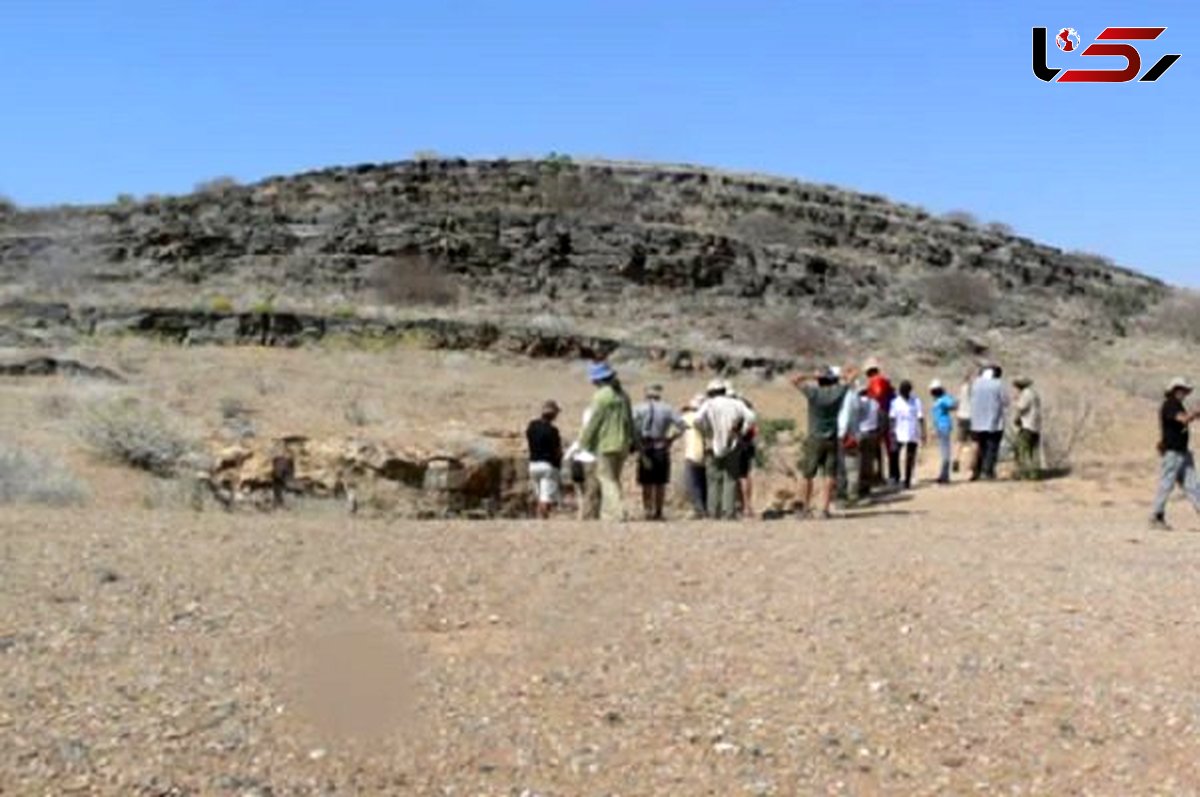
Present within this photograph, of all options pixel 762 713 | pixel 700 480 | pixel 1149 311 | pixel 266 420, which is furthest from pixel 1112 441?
pixel 1149 311

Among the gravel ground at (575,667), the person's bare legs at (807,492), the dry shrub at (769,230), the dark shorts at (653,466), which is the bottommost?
the gravel ground at (575,667)

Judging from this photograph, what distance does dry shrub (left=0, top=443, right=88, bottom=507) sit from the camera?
39.9ft

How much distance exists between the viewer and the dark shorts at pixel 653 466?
1324cm

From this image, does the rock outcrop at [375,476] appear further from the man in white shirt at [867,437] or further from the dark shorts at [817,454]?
the man in white shirt at [867,437]

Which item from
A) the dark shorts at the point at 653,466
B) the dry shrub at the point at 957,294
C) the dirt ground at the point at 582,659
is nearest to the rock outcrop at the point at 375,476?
the dark shorts at the point at 653,466

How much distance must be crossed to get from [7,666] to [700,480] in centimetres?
808

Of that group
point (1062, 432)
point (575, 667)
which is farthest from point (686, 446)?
point (1062, 432)

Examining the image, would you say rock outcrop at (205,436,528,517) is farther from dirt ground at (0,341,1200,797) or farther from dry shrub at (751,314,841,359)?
dry shrub at (751,314,841,359)

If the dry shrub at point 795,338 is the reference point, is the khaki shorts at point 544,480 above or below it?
below

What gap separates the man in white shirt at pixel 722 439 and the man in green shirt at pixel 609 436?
818 millimetres

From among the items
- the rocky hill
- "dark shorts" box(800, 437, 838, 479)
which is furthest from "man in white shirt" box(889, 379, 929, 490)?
the rocky hill

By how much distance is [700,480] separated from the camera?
13.8 metres

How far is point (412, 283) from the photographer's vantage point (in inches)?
1660

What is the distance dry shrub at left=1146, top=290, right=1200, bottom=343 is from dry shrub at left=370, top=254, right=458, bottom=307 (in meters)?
25.1
